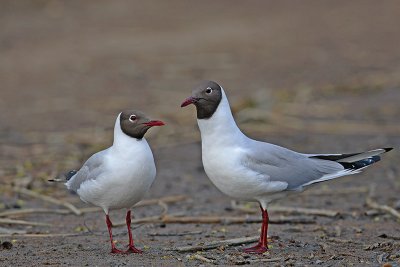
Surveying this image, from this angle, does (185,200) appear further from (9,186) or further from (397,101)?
(397,101)

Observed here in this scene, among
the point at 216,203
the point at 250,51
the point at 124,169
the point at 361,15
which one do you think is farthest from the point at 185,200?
the point at 361,15

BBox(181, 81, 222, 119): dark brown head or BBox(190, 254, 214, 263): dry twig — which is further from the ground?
BBox(181, 81, 222, 119): dark brown head

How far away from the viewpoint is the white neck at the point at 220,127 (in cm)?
630

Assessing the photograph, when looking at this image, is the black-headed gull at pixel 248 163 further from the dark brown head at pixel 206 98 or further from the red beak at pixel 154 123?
the red beak at pixel 154 123

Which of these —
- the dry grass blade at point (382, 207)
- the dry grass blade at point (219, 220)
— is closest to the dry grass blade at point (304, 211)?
the dry grass blade at point (219, 220)

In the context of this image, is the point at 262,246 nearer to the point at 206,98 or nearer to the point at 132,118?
the point at 206,98

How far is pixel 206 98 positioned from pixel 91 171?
0.96 m

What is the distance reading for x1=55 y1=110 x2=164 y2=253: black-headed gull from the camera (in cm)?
609

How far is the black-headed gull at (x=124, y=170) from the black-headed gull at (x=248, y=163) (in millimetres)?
380

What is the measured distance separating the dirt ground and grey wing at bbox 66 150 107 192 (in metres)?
0.46

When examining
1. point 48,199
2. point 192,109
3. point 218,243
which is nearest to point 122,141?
point 218,243

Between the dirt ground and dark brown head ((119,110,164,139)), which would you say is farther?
the dirt ground

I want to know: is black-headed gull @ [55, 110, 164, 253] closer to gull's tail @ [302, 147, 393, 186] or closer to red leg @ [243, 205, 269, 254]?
red leg @ [243, 205, 269, 254]

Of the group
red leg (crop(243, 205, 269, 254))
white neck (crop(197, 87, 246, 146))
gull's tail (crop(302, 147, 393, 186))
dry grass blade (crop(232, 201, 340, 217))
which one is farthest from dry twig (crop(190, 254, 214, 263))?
dry grass blade (crop(232, 201, 340, 217))
